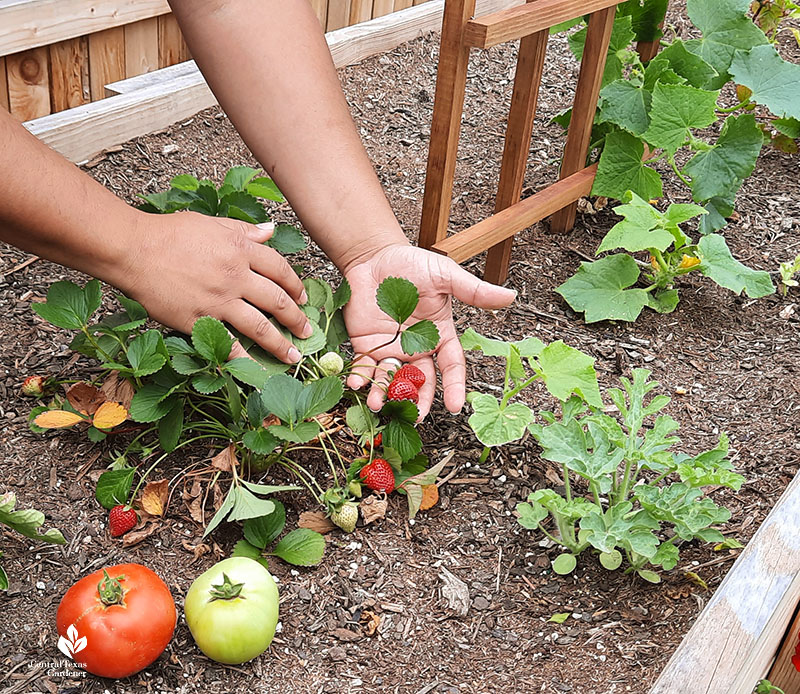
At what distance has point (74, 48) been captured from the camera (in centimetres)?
252

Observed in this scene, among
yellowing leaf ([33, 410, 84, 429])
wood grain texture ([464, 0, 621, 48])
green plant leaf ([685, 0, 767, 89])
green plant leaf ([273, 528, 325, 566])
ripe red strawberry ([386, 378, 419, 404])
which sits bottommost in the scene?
green plant leaf ([273, 528, 325, 566])

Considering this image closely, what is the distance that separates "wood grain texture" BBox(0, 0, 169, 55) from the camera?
2.30 metres

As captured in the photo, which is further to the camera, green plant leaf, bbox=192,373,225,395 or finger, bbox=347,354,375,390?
finger, bbox=347,354,375,390

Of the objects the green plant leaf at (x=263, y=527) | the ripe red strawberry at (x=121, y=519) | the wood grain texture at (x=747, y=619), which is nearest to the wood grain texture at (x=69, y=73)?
the ripe red strawberry at (x=121, y=519)

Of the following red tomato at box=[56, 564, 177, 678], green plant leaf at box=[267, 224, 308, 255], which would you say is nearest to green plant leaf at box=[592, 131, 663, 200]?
green plant leaf at box=[267, 224, 308, 255]

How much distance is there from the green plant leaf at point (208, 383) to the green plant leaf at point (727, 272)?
3.84 feet

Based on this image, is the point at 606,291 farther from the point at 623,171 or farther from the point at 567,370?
the point at 567,370

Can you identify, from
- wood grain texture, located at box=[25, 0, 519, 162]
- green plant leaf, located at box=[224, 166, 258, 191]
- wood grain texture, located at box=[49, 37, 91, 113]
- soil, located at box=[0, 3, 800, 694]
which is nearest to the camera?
soil, located at box=[0, 3, 800, 694]

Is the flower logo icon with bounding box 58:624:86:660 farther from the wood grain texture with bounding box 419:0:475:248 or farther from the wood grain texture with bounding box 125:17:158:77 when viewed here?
the wood grain texture with bounding box 125:17:158:77

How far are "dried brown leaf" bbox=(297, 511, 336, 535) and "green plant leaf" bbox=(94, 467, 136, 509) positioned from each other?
11.5 inches

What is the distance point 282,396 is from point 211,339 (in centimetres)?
14

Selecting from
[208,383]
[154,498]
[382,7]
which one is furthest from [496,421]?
[382,7]

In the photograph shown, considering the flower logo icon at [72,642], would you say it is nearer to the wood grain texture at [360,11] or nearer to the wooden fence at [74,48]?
the wooden fence at [74,48]

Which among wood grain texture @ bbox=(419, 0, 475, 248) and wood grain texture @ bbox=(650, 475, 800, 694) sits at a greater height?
wood grain texture @ bbox=(419, 0, 475, 248)
